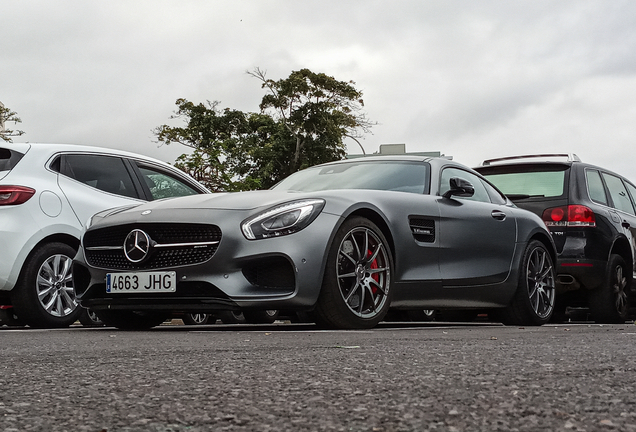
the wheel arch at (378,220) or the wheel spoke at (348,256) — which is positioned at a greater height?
the wheel arch at (378,220)

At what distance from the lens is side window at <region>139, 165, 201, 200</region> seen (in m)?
8.48

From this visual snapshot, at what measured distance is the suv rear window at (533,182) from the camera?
8.87 m

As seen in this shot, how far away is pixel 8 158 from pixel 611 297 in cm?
587

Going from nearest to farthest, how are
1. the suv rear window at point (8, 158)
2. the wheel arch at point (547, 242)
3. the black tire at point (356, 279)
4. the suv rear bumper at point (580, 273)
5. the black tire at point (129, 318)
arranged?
the black tire at point (356, 279) < the black tire at point (129, 318) < the suv rear window at point (8, 158) < the wheel arch at point (547, 242) < the suv rear bumper at point (580, 273)

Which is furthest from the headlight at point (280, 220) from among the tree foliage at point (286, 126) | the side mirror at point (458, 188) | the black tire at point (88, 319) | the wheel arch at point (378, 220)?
the tree foliage at point (286, 126)

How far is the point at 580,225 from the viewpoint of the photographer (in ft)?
28.4

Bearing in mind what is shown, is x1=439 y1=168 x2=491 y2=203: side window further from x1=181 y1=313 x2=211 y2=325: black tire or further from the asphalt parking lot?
x1=181 y1=313 x2=211 y2=325: black tire

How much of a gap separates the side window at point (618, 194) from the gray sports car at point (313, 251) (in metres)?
2.82

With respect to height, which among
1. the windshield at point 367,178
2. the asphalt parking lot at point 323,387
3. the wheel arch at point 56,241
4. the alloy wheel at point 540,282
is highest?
the windshield at point 367,178

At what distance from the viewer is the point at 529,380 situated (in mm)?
2756

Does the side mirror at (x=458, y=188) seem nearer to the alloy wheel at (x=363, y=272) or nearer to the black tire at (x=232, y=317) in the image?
the alloy wheel at (x=363, y=272)

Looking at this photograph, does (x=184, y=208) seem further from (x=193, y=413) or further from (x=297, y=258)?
(x=193, y=413)

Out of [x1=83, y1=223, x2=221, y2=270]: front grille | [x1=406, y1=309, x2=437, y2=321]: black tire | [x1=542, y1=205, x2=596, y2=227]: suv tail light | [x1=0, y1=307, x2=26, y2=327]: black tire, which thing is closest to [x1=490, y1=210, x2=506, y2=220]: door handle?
[x1=542, y1=205, x2=596, y2=227]: suv tail light

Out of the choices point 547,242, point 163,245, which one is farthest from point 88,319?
point 547,242
